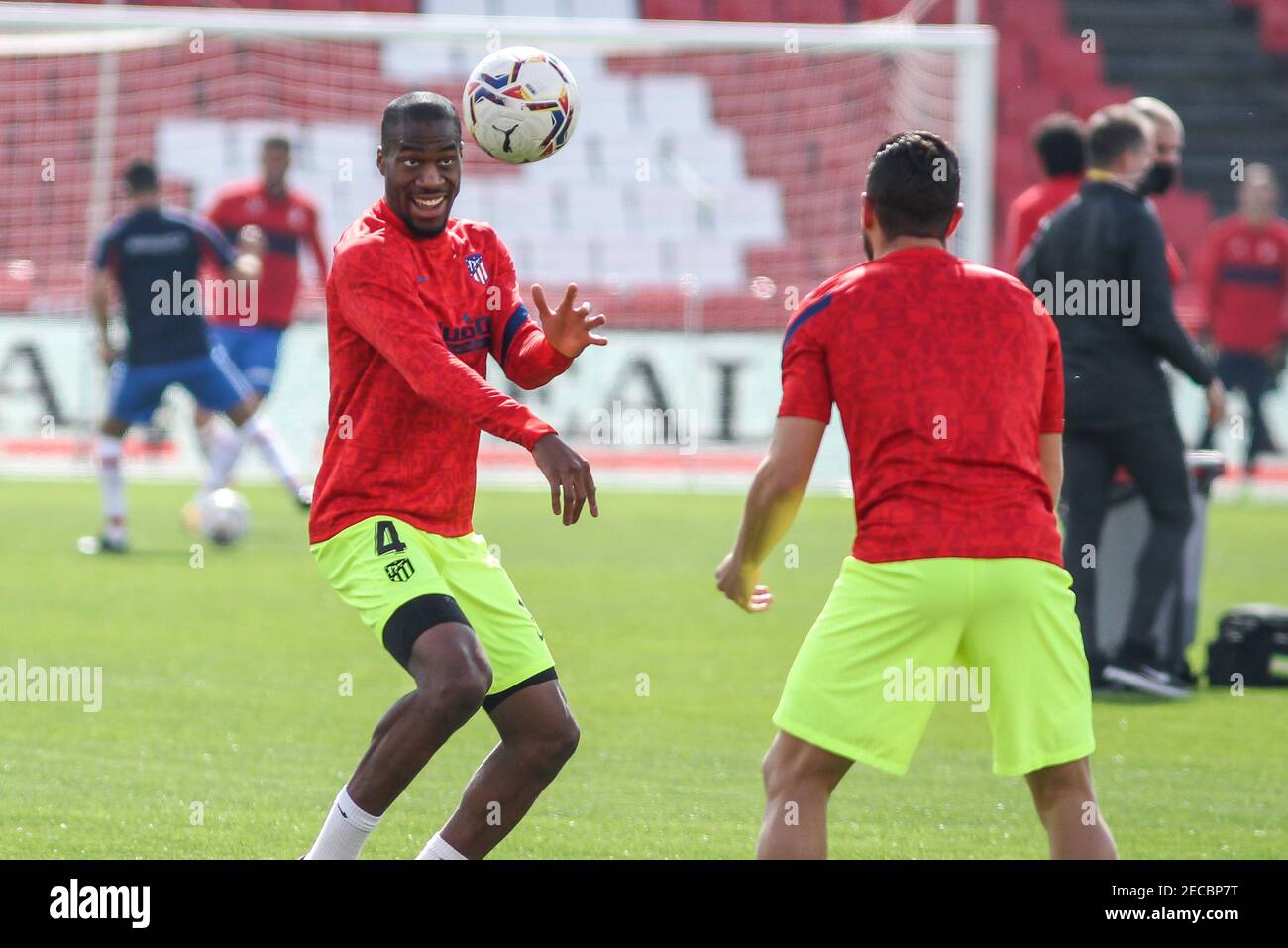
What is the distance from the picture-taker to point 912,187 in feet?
13.2

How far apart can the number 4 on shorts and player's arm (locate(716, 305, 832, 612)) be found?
1.05 meters

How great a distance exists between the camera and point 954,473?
3.96m

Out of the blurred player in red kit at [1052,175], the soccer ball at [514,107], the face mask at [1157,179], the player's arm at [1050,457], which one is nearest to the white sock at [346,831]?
the player's arm at [1050,457]

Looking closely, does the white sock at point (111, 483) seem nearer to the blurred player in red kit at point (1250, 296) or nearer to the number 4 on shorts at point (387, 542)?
the number 4 on shorts at point (387, 542)

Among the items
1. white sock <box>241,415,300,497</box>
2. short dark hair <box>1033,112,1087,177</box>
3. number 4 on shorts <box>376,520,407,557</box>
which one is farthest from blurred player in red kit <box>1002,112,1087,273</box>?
number 4 on shorts <box>376,520,407,557</box>

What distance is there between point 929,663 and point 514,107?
2.30m

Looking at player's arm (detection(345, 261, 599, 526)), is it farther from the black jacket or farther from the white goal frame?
the white goal frame

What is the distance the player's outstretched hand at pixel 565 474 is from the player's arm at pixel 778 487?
1.45 feet

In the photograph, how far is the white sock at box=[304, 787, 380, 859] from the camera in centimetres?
457

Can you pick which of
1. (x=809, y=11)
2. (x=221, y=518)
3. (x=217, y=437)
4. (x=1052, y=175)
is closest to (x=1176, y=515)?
(x=1052, y=175)

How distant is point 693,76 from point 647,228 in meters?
2.58

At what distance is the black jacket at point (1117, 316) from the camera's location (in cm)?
803
